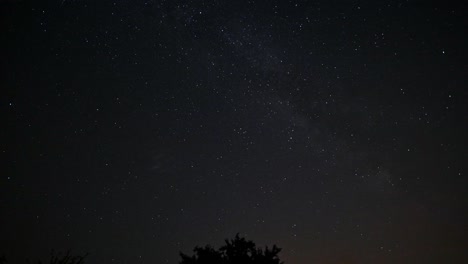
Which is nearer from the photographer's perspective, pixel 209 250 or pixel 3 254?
pixel 209 250

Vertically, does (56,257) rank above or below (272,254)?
above

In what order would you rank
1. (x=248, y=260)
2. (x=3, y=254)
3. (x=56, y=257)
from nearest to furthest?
(x=248, y=260)
(x=56, y=257)
(x=3, y=254)

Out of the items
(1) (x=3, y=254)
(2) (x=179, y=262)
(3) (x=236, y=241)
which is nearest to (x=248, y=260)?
(3) (x=236, y=241)

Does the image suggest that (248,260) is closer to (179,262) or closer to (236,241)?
(236,241)

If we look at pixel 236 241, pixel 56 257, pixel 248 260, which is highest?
pixel 56 257

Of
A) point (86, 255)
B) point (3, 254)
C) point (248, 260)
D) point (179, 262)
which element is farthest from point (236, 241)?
point (3, 254)

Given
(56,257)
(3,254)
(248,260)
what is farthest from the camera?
(3,254)

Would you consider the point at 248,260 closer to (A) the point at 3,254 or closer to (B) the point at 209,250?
(B) the point at 209,250

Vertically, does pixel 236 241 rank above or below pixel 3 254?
below

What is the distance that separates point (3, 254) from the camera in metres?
14.1

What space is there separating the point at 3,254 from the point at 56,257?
10.5ft

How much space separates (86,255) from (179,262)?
617 centimetres

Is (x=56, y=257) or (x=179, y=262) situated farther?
(x=56, y=257)

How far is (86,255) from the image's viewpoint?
13508 millimetres
